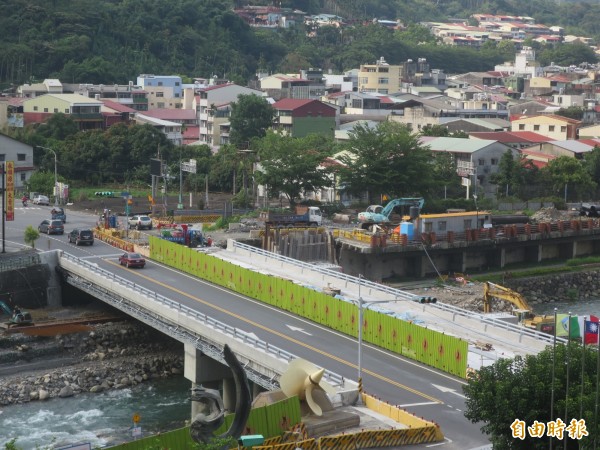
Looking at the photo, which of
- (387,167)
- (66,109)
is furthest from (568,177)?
(66,109)

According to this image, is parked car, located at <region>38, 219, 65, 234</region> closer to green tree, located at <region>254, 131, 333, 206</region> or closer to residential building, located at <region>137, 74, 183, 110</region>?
green tree, located at <region>254, 131, 333, 206</region>

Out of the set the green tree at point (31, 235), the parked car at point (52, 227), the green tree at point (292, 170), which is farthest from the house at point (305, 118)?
the green tree at point (31, 235)

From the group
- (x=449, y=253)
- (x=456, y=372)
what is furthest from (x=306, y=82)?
(x=456, y=372)

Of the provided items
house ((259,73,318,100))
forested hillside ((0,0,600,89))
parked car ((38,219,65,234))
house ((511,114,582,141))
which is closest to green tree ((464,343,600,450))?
parked car ((38,219,65,234))

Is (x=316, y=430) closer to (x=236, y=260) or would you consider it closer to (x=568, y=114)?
(x=236, y=260)

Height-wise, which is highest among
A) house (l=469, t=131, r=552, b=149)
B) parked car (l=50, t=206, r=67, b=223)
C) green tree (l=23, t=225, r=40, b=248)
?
house (l=469, t=131, r=552, b=149)
